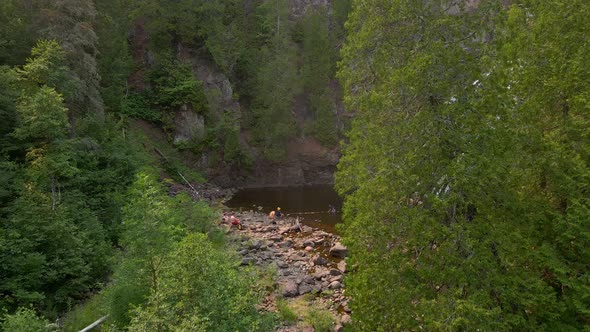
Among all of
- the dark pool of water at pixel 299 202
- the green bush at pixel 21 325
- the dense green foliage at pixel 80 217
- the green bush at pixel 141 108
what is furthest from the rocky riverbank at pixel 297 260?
the green bush at pixel 141 108

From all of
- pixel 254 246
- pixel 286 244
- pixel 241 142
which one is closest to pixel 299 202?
pixel 241 142

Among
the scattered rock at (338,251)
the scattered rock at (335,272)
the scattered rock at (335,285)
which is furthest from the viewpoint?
the scattered rock at (338,251)

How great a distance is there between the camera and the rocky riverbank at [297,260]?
53.4 ft

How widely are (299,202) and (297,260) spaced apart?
13976 mm

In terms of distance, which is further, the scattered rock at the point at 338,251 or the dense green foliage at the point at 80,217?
the scattered rock at the point at 338,251

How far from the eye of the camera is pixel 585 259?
7.87 m

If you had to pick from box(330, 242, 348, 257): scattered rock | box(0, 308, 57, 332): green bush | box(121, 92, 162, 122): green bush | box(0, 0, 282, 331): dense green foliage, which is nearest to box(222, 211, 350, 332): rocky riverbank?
box(330, 242, 348, 257): scattered rock

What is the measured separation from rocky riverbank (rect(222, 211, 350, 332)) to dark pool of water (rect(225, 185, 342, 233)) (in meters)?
1.83

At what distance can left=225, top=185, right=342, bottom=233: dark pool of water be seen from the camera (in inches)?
1177

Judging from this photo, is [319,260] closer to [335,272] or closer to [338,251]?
[338,251]

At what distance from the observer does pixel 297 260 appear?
21.3 metres

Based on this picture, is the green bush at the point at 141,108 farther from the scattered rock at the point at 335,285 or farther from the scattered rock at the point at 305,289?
the scattered rock at the point at 335,285

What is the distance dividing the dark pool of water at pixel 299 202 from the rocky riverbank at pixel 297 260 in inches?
71.9

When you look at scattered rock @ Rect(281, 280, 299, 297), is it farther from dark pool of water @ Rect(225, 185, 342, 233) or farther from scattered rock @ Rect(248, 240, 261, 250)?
dark pool of water @ Rect(225, 185, 342, 233)
